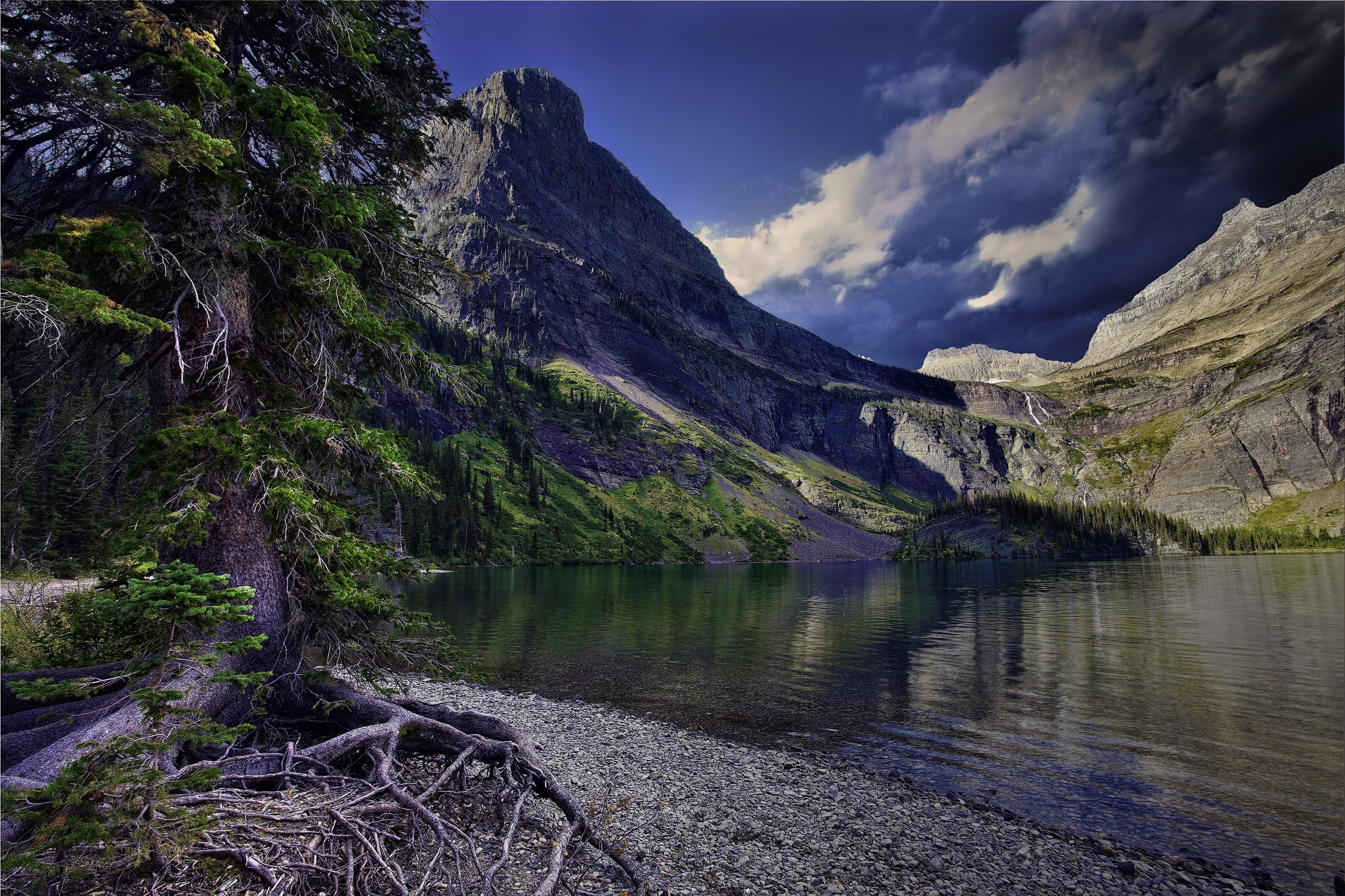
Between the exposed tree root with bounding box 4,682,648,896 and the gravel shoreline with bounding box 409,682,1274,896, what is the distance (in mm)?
1159

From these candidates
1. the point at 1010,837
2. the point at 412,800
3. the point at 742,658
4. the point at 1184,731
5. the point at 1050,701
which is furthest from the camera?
the point at 742,658

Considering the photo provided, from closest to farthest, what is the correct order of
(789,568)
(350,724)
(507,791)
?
(507,791)
(350,724)
(789,568)

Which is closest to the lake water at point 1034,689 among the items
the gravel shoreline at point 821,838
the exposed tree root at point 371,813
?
the gravel shoreline at point 821,838

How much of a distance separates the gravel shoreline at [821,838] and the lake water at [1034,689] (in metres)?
1.48

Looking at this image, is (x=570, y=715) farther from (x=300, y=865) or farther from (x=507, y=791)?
(x=300, y=865)

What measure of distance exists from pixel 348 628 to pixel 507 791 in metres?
4.48

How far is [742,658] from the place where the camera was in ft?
107

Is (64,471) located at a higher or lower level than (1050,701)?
higher

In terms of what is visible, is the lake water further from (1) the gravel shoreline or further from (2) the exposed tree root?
(2) the exposed tree root

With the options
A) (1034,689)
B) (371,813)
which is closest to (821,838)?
(371,813)

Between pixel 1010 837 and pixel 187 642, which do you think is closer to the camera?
pixel 187 642

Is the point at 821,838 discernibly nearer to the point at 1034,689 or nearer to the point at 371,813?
the point at 371,813

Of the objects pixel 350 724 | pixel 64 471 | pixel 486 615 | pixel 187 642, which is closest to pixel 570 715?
pixel 350 724

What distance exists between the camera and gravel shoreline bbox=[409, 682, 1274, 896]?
994 centimetres
